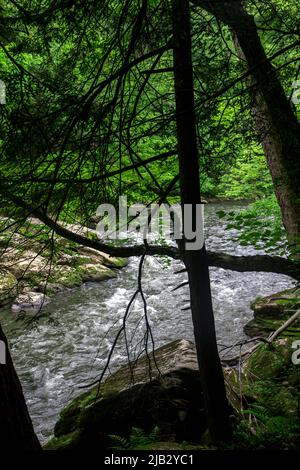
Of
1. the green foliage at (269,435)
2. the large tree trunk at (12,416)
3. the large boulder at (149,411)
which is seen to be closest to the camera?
the large tree trunk at (12,416)

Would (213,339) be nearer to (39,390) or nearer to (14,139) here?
(14,139)

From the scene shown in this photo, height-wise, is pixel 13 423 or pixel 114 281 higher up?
pixel 114 281

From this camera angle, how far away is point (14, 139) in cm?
293

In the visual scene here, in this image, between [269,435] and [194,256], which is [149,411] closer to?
[269,435]

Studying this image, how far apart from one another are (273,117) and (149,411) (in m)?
3.66

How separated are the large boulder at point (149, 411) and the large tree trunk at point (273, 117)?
2175 mm

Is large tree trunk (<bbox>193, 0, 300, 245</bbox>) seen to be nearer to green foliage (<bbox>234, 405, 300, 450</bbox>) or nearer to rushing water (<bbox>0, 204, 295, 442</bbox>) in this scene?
green foliage (<bbox>234, 405, 300, 450</bbox>)

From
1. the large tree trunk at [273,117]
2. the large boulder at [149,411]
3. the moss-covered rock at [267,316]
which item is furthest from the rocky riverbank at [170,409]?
the moss-covered rock at [267,316]

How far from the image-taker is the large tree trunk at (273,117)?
3.63 meters

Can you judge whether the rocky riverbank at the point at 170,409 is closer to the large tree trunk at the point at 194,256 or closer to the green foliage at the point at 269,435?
the green foliage at the point at 269,435

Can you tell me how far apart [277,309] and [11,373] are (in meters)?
6.97

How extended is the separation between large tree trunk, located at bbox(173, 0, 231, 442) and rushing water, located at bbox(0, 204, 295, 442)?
2509 millimetres

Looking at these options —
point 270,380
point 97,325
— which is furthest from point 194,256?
point 97,325

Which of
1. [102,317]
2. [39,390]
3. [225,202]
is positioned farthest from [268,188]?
[225,202]
